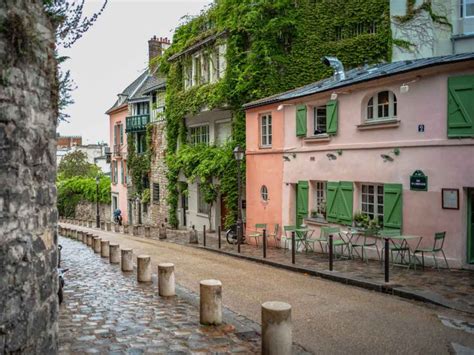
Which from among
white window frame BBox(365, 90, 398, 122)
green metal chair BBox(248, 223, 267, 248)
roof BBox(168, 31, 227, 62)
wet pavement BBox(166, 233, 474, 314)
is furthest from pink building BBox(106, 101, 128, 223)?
white window frame BBox(365, 90, 398, 122)

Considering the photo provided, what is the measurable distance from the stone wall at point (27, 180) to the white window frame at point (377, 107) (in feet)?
35.5

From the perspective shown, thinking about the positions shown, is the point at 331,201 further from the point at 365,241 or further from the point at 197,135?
the point at 197,135

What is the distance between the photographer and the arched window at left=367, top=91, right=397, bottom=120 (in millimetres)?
13859

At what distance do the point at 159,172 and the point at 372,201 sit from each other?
21.4 m

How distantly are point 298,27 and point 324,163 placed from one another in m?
8.93

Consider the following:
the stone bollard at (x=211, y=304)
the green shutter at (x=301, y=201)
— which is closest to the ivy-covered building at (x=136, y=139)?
the green shutter at (x=301, y=201)

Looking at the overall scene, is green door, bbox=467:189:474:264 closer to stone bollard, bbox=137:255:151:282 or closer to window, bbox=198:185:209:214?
stone bollard, bbox=137:255:151:282

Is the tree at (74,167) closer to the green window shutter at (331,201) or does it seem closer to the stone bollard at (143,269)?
the green window shutter at (331,201)

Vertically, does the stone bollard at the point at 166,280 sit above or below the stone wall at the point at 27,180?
below

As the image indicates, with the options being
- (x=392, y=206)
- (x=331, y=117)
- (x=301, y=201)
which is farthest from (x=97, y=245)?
(x=392, y=206)

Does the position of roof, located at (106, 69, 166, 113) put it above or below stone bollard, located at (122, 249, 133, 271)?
above

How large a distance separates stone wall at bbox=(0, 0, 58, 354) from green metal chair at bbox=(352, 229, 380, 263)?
10368 mm

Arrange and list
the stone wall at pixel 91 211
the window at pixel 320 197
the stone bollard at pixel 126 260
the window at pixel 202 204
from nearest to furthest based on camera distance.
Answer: the stone bollard at pixel 126 260 < the window at pixel 320 197 < the window at pixel 202 204 < the stone wall at pixel 91 211

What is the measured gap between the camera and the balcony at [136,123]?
121ft
